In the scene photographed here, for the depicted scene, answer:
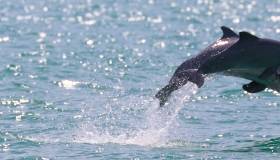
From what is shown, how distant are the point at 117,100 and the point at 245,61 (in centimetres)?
580

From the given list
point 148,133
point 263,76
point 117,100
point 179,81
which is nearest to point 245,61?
point 263,76

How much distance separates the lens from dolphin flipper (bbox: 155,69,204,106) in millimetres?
17281

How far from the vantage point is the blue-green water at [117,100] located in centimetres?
1775

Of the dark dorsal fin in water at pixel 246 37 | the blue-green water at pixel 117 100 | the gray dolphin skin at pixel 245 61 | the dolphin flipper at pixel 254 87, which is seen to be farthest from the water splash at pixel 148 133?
the dark dorsal fin in water at pixel 246 37

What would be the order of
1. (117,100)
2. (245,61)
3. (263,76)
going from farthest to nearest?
(117,100), (245,61), (263,76)

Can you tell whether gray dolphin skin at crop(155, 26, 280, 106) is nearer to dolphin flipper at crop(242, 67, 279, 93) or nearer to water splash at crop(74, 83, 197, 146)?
dolphin flipper at crop(242, 67, 279, 93)

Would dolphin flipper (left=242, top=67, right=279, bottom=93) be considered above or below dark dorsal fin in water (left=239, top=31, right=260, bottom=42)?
below

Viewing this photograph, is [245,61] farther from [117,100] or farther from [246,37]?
[117,100]

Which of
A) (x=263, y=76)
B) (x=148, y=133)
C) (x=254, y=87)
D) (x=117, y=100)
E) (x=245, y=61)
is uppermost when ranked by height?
(x=117, y=100)

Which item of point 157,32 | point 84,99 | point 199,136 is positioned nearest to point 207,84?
point 84,99

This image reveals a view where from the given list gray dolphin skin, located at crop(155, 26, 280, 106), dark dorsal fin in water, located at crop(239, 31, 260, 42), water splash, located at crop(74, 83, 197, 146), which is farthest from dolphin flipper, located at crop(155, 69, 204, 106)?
dark dorsal fin in water, located at crop(239, 31, 260, 42)

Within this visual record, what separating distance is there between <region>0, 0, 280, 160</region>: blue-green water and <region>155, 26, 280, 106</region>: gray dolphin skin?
1.19 metres

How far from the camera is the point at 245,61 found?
18078 mm

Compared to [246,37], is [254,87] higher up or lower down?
lower down
